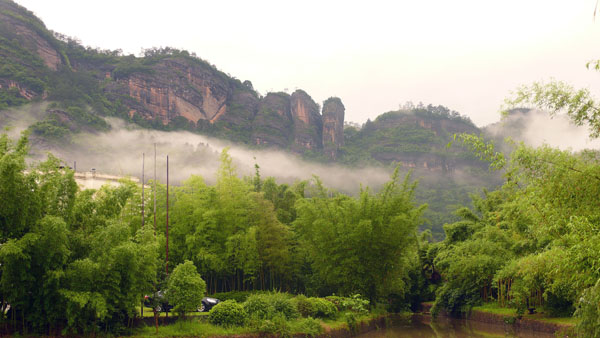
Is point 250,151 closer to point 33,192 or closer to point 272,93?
point 272,93

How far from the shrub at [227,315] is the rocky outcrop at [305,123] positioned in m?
95.2

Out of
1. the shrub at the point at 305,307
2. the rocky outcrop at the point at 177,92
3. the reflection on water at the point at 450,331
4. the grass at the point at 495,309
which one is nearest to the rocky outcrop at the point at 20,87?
the rocky outcrop at the point at 177,92

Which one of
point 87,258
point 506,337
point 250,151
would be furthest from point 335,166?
point 87,258

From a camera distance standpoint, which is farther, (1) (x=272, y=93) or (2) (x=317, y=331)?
(1) (x=272, y=93)

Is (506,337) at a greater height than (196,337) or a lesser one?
lesser

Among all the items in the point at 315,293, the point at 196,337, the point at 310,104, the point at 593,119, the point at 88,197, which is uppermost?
the point at 310,104

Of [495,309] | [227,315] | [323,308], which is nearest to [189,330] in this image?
[227,315]

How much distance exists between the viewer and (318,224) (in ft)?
74.6

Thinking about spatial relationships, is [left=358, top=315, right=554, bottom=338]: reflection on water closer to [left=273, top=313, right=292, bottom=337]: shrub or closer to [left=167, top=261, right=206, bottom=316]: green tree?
[left=273, top=313, right=292, bottom=337]: shrub

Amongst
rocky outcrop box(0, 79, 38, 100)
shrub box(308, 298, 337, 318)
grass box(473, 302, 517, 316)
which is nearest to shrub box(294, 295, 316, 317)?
shrub box(308, 298, 337, 318)

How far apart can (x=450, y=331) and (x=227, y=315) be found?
35.8ft

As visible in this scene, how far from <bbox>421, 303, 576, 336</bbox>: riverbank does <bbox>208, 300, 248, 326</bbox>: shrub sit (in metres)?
9.98

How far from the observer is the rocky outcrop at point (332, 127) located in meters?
113

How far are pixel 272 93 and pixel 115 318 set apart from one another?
10572 centimetres
